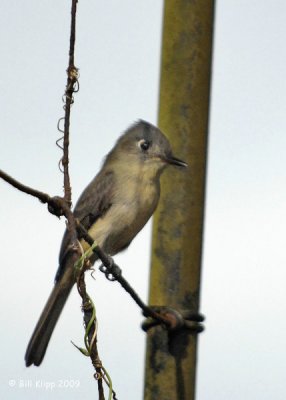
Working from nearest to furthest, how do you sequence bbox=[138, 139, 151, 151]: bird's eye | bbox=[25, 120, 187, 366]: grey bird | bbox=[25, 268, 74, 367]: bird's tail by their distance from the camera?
bbox=[25, 268, 74, 367]: bird's tail → bbox=[25, 120, 187, 366]: grey bird → bbox=[138, 139, 151, 151]: bird's eye

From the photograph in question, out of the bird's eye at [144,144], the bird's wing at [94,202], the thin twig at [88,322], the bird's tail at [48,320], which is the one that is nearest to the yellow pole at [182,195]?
the thin twig at [88,322]

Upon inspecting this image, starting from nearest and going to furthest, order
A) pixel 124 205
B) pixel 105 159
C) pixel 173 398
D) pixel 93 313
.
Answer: pixel 93 313
pixel 173 398
pixel 124 205
pixel 105 159

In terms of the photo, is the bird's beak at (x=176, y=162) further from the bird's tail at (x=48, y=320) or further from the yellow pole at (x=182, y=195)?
the bird's tail at (x=48, y=320)

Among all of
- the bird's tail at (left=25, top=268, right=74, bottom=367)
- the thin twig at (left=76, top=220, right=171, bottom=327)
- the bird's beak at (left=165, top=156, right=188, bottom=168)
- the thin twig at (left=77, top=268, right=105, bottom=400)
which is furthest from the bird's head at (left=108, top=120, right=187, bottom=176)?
the thin twig at (left=77, top=268, right=105, bottom=400)

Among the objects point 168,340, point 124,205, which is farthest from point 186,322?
point 124,205

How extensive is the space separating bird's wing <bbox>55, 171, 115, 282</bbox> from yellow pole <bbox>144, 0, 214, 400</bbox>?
2.01m

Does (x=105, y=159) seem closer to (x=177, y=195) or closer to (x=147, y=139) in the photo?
(x=147, y=139)

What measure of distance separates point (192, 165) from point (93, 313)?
111cm

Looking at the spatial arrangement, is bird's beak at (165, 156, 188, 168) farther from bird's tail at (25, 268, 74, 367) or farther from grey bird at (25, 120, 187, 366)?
bird's tail at (25, 268, 74, 367)

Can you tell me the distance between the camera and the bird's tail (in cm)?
558

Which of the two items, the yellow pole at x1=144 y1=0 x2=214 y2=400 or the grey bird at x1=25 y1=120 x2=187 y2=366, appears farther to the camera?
the grey bird at x1=25 y1=120 x2=187 y2=366

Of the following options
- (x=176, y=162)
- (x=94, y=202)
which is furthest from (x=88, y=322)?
(x=94, y=202)

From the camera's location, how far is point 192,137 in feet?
13.9

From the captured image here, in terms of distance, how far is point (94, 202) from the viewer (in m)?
6.40
